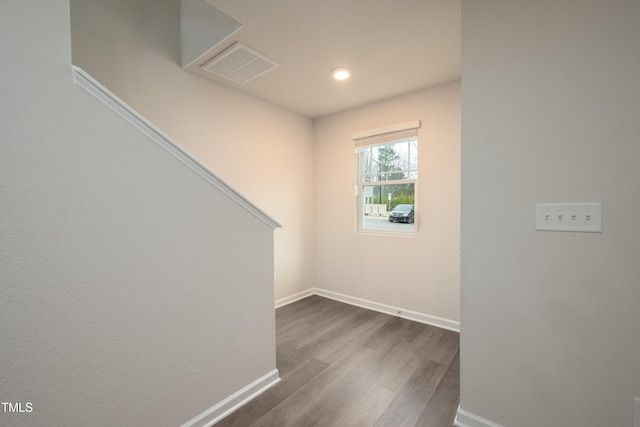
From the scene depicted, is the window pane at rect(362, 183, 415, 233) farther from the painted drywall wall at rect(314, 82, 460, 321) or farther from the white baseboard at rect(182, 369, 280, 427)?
the white baseboard at rect(182, 369, 280, 427)

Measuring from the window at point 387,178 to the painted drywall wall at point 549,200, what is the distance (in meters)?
1.57

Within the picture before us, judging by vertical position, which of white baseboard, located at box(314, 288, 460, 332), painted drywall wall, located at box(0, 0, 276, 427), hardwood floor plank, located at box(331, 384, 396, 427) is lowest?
hardwood floor plank, located at box(331, 384, 396, 427)

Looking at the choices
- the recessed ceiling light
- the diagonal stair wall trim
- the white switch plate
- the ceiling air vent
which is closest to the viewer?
the diagonal stair wall trim

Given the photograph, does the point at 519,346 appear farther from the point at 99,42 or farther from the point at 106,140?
the point at 99,42

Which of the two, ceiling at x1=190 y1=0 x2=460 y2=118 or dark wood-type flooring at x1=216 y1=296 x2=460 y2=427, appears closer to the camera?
dark wood-type flooring at x1=216 y1=296 x2=460 y2=427

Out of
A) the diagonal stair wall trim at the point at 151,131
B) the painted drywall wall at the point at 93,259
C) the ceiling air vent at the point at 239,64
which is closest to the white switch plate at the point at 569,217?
the diagonal stair wall trim at the point at 151,131

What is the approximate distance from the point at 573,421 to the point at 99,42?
3629mm

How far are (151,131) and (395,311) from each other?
2.93 m

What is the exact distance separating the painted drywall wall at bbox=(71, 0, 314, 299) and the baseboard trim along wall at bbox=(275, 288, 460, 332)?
0.12 meters

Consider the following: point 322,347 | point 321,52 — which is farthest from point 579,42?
point 322,347

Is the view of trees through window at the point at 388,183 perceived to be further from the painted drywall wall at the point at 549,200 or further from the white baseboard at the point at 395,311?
the painted drywall wall at the point at 549,200

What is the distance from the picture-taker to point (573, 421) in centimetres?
126

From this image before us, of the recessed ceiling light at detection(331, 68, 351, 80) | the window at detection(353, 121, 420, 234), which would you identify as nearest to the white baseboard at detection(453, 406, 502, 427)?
the window at detection(353, 121, 420, 234)

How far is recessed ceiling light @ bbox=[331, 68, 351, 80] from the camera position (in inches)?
97.3
